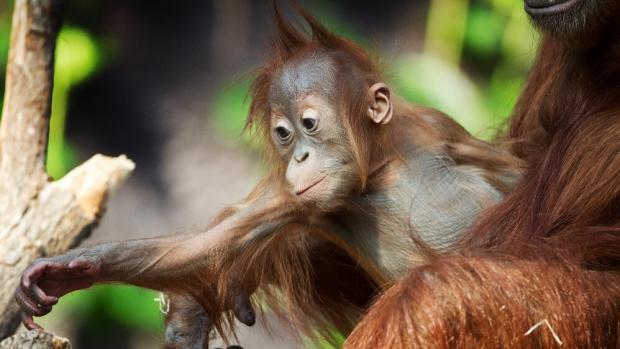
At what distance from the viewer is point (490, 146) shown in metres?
3.13

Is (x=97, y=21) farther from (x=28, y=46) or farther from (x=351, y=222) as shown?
(x=351, y=222)

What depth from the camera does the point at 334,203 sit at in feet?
9.41

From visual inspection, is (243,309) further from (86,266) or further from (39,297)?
(39,297)

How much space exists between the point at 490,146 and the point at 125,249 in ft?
3.23

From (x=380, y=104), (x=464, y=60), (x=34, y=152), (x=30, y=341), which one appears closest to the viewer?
(x=30, y=341)

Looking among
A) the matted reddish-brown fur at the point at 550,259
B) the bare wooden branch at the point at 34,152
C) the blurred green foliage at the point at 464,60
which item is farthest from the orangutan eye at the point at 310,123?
the blurred green foliage at the point at 464,60

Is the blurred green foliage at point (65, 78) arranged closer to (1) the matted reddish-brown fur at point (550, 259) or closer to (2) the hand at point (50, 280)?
(2) the hand at point (50, 280)

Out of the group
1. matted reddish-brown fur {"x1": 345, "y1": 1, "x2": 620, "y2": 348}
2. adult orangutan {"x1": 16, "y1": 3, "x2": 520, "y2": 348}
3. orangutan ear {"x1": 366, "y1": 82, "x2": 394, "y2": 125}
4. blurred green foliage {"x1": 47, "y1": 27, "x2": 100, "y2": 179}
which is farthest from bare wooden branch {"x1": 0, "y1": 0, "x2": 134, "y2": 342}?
matted reddish-brown fur {"x1": 345, "y1": 1, "x2": 620, "y2": 348}

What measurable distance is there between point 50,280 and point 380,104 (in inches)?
36.5

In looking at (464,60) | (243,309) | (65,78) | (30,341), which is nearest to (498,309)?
(243,309)

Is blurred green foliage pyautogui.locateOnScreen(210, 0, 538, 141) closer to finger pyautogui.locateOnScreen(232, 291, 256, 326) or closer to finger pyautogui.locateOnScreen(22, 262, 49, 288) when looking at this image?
finger pyautogui.locateOnScreen(232, 291, 256, 326)

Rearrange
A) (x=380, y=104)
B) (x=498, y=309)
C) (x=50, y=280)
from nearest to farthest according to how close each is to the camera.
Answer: (x=498, y=309) < (x=50, y=280) < (x=380, y=104)

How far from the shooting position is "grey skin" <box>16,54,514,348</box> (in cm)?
290

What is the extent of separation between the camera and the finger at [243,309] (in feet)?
10.2
